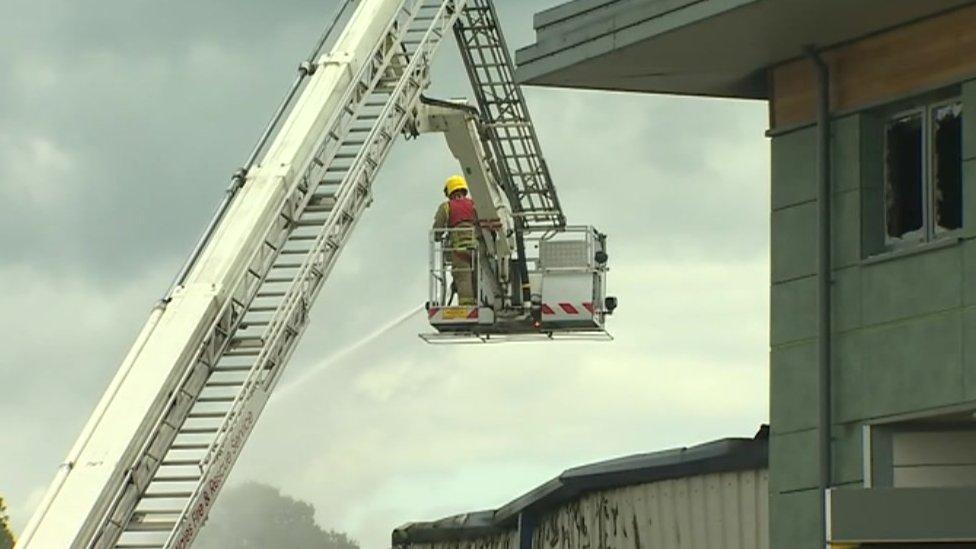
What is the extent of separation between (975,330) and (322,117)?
16.3 metres

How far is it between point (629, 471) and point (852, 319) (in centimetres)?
→ 584

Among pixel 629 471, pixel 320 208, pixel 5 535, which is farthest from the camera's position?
pixel 5 535

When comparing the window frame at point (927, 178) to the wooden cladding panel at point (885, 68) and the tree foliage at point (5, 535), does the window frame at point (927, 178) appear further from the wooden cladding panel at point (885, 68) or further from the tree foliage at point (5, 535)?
the tree foliage at point (5, 535)

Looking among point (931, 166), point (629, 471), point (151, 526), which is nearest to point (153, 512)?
point (151, 526)

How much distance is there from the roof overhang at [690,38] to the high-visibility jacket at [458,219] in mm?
15987

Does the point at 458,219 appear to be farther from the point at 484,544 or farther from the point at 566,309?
the point at 484,544

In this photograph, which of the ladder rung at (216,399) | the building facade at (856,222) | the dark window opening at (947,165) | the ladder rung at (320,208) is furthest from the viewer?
the ladder rung at (320,208)

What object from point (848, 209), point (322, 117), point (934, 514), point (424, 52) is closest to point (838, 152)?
point (848, 209)

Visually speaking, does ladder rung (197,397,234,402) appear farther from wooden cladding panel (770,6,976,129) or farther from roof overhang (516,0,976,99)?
wooden cladding panel (770,6,976,129)

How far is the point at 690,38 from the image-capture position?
19.4 m

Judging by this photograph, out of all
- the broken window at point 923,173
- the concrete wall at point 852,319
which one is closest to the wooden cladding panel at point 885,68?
the concrete wall at point 852,319

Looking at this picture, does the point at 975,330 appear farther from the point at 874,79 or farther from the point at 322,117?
the point at 322,117

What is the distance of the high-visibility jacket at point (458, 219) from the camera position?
37.2 m

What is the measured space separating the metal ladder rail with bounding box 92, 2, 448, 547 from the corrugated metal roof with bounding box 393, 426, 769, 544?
169 inches
